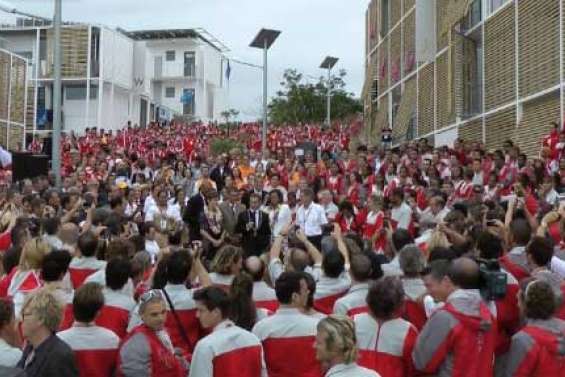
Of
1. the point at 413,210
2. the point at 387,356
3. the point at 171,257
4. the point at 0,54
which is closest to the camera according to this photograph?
the point at 387,356

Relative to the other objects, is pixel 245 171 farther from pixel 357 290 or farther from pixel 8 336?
pixel 8 336

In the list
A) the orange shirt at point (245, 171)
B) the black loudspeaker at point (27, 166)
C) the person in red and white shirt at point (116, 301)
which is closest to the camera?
the person in red and white shirt at point (116, 301)

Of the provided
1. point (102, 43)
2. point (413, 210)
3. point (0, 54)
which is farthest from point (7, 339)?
point (102, 43)

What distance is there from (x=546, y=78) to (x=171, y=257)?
16.7 meters

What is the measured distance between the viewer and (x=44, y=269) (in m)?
6.61

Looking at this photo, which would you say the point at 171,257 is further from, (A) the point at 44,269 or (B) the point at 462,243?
(B) the point at 462,243

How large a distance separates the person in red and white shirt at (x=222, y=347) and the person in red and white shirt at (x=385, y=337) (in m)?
0.74

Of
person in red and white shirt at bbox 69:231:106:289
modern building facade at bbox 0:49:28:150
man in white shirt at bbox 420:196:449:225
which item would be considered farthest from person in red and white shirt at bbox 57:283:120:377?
modern building facade at bbox 0:49:28:150

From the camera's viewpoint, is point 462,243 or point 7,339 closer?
point 7,339

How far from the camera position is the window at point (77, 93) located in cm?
6188

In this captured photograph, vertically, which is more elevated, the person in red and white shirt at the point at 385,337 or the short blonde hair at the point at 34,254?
the short blonde hair at the point at 34,254

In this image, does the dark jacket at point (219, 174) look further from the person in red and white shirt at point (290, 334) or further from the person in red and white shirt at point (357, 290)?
the person in red and white shirt at point (290, 334)

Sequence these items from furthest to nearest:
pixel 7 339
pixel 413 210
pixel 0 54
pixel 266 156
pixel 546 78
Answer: pixel 0 54 → pixel 266 156 → pixel 546 78 → pixel 413 210 → pixel 7 339

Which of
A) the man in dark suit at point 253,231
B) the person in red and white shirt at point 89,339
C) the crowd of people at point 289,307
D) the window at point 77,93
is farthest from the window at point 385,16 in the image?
the person in red and white shirt at point 89,339
